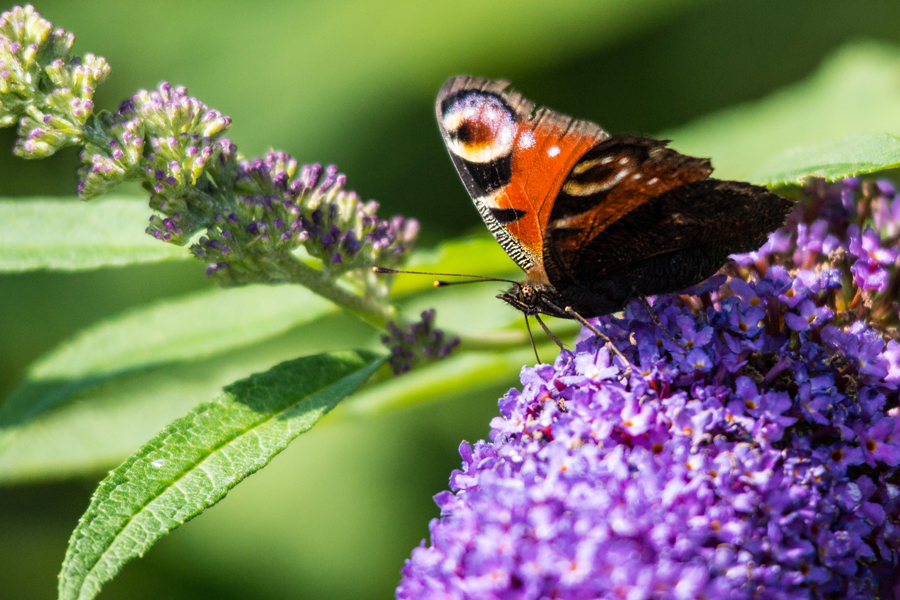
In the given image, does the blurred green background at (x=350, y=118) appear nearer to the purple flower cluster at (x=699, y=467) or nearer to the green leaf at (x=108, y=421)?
the green leaf at (x=108, y=421)

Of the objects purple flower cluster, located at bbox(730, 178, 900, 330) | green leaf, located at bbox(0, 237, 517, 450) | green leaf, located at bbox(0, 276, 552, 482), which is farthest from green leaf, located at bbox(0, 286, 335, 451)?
purple flower cluster, located at bbox(730, 178, 900, 330)

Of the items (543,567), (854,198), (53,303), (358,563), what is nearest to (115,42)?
(53,303)

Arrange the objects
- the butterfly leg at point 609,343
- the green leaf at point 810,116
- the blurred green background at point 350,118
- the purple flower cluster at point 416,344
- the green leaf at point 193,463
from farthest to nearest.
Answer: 1. the blurred green background at point 350,118
2. the green leaf at point 810,116
3. the purple flower cluster at point 416,344
4. the butterfly leg at point 609,343
5. the green leaf at point 193,463

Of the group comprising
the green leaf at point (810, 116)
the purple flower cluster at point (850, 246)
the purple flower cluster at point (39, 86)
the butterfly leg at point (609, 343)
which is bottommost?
the butterfly leg at point (609, 343)

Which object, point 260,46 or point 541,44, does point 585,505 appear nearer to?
point 541,44

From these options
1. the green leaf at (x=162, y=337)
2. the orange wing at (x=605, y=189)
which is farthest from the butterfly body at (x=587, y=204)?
the green leaf at (x=162, y=337)
